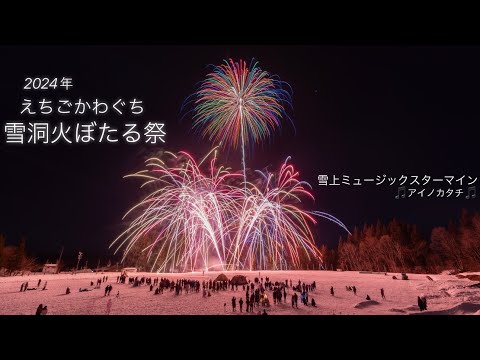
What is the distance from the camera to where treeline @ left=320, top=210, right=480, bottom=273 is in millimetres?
25281

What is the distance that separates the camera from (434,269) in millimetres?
27078

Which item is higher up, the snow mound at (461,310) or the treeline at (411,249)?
the treeline at (411,249)

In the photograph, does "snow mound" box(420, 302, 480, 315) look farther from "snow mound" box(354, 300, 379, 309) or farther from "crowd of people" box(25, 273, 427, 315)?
"snow mound" box(354, 300, 379, 309)

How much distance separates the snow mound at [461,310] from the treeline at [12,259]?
2959 cm

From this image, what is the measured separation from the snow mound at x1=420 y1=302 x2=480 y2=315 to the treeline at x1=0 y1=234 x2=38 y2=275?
97.1ft

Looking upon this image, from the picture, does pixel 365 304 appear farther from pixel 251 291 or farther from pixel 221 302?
pixel 221 302

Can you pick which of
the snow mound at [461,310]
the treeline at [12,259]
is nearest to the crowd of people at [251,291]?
the snow mound at [461,310]

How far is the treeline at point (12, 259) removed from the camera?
83.6 feet

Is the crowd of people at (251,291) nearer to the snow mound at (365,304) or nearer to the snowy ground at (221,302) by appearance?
the snowy ground at (221,302)

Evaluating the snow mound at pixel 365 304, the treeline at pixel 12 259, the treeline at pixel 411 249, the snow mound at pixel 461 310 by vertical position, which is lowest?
the treeline at pixel 12 259

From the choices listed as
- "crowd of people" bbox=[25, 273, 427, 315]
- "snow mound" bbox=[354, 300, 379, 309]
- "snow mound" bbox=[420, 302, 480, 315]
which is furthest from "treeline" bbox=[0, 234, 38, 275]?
"snow mound" bbox=[420, 302, 480, 315]
